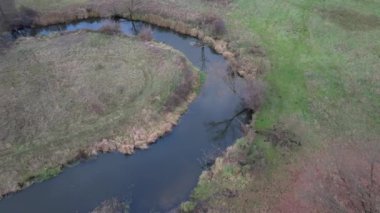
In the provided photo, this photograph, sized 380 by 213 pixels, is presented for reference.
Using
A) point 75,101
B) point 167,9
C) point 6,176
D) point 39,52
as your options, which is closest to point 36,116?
point 75,101

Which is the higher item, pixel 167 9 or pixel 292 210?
pixel 167 9

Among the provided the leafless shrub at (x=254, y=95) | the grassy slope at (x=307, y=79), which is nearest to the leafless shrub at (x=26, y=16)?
the grassy slope at (x=307, y=79)

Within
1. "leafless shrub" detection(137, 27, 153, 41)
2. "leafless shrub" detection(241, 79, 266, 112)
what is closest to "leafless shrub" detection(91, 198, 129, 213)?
"leafless shrub" detection(241, 79, 266, 112)

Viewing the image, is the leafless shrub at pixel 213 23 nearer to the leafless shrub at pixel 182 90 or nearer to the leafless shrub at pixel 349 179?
the leafless shrub at pixel 182 90

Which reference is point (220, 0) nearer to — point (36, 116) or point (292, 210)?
point (36, 116)

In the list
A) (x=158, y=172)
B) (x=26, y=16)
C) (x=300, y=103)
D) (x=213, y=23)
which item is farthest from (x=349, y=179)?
(x=26, y=16)

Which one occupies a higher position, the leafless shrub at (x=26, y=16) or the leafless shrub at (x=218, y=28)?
the leafless shrub at (x=218, y=28)

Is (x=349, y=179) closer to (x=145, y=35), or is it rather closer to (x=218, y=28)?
(x=218, y=28)
